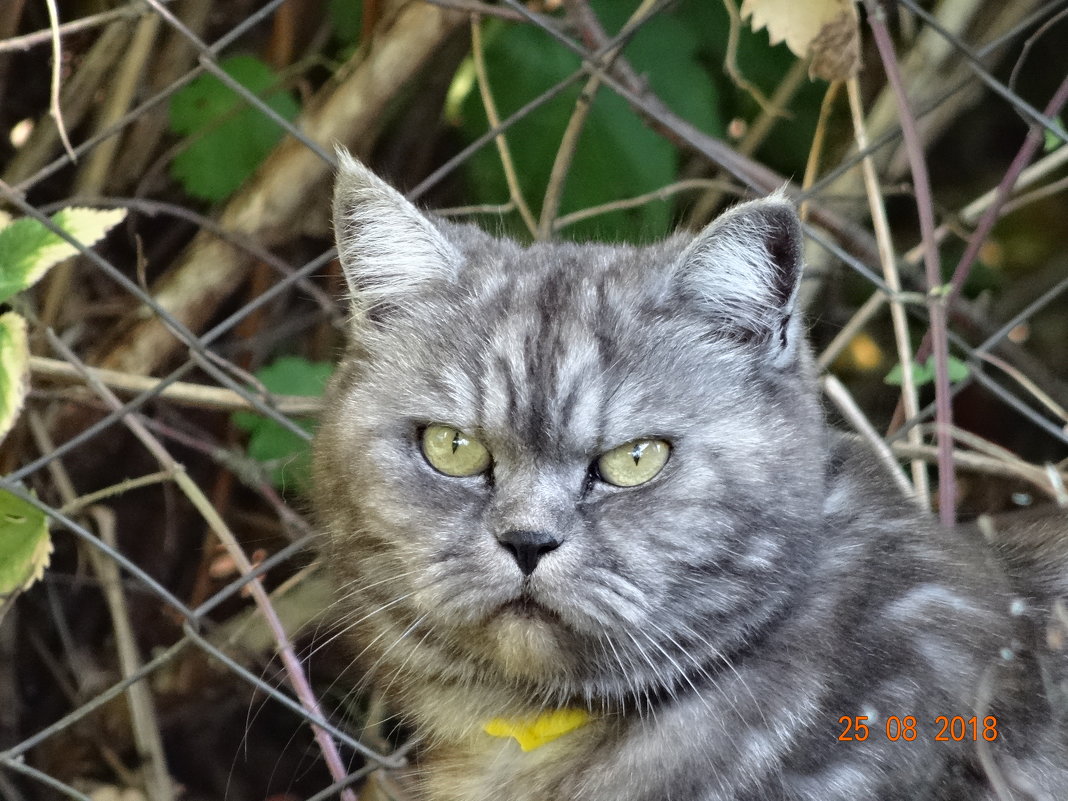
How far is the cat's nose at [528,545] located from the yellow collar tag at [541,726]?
1.02ft

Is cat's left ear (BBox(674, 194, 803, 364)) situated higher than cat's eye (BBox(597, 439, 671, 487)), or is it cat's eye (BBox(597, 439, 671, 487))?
cat's left ear (BBox(674, 194, 803, 364))

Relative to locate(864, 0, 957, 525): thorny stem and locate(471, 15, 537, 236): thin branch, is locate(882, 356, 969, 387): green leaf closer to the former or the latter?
locate(864, 0, 957, 525): thorny stem

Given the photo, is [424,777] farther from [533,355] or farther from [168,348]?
[168,348]

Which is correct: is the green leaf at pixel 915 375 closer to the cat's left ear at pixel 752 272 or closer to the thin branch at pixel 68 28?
the cat's left ear at pixel 752 272

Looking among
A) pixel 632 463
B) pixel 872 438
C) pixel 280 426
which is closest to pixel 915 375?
pixel 872 438

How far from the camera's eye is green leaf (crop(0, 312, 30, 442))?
163 cm

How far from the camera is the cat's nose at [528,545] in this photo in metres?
1.50

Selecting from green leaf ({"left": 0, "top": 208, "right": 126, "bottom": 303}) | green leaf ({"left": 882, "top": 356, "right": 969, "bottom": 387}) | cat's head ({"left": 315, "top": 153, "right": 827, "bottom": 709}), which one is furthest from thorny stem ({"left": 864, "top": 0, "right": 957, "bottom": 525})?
green leaf ({"left": 0, "top": 208, "right": 126, "bottom": 303})

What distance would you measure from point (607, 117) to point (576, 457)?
1.10m

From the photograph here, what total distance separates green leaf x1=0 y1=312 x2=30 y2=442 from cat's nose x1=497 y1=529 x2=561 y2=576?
2.37ft

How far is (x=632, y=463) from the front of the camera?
161 cm

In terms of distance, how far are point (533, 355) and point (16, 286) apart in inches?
29.9

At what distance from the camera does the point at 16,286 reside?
1.66m

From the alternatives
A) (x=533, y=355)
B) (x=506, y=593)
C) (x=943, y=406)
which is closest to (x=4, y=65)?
(x=533, y=355)
